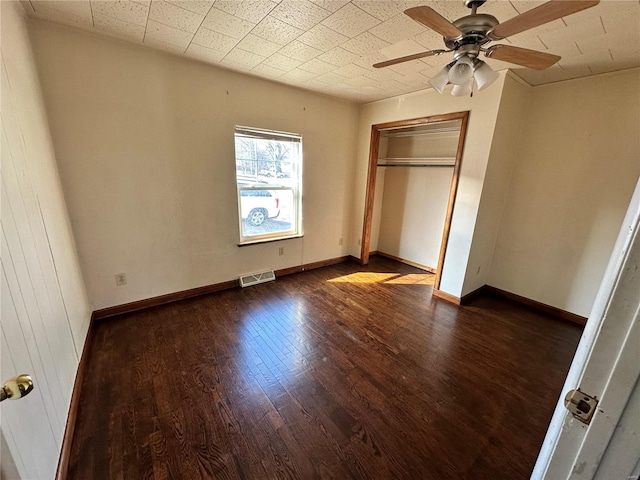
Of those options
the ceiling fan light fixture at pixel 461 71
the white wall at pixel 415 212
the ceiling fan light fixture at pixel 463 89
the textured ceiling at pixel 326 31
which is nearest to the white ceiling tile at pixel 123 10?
the textured ceiling at pixel 326 31

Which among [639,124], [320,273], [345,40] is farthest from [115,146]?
[639,124]

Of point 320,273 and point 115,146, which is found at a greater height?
point 115,146

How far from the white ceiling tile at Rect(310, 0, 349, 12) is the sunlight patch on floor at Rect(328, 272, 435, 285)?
9.42 ft

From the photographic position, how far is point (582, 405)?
0.55m

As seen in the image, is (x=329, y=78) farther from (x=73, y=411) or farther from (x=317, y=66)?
(x=73, y=411)

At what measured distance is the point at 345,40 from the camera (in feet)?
6.62

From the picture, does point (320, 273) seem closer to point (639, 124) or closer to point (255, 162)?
point (255, 162)

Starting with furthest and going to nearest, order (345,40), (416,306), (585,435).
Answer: (416,306)
(345,40)
(585,435)

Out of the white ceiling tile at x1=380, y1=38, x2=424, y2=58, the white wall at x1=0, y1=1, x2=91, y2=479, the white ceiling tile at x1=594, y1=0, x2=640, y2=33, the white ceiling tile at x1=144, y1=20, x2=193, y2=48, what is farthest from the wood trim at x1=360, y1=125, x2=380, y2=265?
the white wall at x1=0, y1=1, x2=91, y2=479

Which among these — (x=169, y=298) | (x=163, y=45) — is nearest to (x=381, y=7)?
(x=163, y=45)

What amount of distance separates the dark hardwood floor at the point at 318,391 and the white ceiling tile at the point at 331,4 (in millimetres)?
2460

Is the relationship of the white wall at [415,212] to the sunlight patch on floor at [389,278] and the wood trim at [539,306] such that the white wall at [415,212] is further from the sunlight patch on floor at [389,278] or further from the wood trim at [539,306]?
the wood trim at [539,306]

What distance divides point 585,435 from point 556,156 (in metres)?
3.27

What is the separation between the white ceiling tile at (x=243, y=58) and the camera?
91.9 inches
